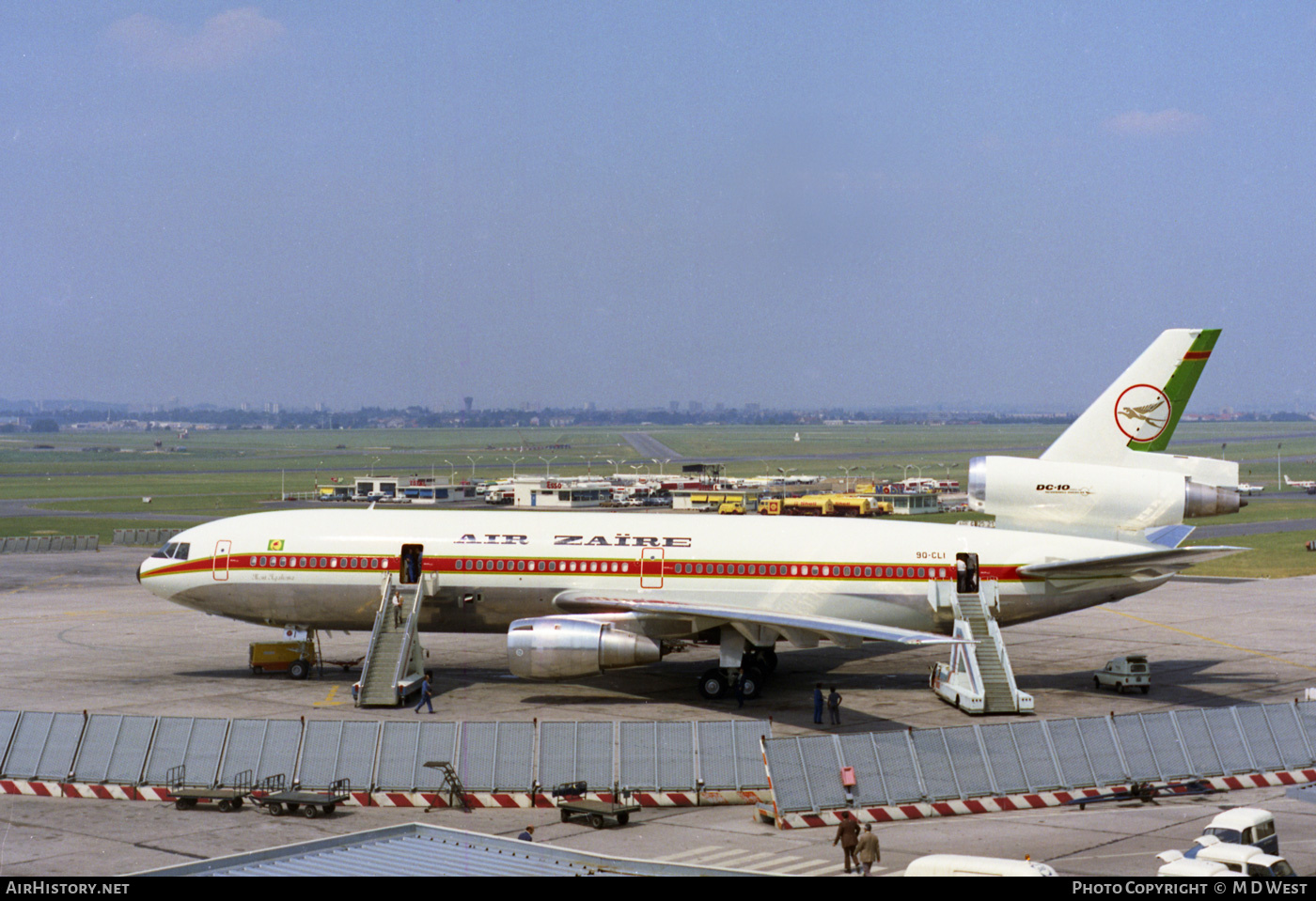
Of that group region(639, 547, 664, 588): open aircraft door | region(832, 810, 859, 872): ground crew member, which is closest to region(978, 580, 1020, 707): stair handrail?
region(639, 547, 664, 588): open aircraft door

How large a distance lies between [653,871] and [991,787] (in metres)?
14.3

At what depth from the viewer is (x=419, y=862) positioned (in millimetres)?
16094

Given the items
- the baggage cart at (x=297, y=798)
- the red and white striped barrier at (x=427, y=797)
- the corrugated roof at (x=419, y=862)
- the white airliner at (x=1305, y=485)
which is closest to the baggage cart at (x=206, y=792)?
the red and white striped barrier at (x=427, y=797)

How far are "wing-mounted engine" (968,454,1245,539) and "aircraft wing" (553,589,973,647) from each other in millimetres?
5773

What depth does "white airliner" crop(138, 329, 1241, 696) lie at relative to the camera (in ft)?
135

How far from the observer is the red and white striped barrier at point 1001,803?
2653 cm

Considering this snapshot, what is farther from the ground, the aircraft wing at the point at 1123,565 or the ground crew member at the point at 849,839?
the aircraft wing at the point at 1123,565

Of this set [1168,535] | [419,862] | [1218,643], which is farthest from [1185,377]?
[419,862]

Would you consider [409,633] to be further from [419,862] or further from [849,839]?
[419,862]

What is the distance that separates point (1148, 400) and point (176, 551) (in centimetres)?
3428

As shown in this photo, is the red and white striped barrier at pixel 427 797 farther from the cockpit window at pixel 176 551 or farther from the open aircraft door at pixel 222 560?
the cockpit window at pixel 176 551

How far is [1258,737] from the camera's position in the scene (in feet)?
99.5

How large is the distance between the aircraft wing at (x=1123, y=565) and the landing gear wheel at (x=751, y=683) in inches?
382
